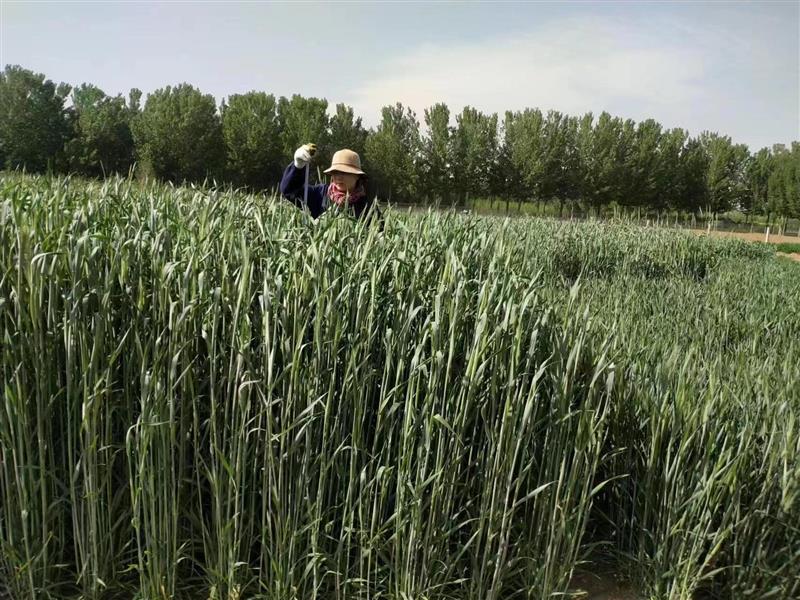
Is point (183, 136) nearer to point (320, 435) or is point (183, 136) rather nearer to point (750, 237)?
point (750, 237)

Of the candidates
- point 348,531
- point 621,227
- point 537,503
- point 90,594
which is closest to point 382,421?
point 348,531

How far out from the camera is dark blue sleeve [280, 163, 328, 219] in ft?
13.6

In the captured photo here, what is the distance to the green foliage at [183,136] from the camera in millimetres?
43188

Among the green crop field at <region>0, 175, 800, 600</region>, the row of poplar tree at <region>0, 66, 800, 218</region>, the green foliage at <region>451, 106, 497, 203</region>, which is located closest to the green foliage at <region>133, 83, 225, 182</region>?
the row of poplar tree at <region>0, 66, 800, 218</region>

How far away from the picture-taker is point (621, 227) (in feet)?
41.3

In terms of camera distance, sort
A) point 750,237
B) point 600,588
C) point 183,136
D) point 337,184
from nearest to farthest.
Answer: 1. point 600,588
2. point 337,184
3. point 750,237
4. point 183,136

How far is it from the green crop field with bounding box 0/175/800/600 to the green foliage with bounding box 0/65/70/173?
4428cm

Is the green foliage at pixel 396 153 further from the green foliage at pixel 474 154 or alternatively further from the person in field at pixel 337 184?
the person in field at pixel 337 184

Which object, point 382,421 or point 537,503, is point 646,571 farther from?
point 382,421

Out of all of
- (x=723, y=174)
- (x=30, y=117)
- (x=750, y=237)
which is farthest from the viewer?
(x=723, y=174)

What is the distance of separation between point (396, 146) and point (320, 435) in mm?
42702

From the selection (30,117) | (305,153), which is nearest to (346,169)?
(305,153)

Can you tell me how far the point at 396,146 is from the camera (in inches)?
1705

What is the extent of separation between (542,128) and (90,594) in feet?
157
